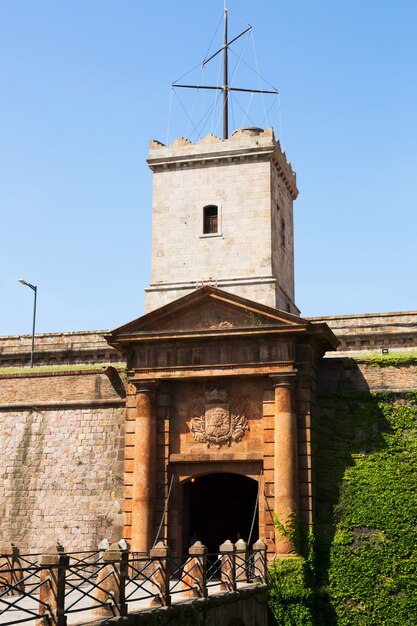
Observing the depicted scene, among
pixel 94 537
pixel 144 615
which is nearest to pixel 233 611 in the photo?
pixel 144 615

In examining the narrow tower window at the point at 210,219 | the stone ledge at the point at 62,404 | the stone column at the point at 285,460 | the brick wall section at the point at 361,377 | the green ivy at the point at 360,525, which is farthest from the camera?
the narrow tower window at the point at 210,219

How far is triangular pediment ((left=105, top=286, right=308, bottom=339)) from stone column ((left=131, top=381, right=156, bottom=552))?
174 centimetres

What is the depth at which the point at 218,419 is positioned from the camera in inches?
963

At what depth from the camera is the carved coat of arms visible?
79.8 ft

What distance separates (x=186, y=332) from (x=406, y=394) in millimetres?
6585

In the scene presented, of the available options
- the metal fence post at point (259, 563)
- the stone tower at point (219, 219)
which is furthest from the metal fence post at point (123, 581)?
the stone tower at point (219, 219)

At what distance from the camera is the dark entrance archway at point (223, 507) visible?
28.2 metres

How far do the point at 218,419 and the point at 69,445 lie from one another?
17.5 feet

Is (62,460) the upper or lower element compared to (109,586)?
upper

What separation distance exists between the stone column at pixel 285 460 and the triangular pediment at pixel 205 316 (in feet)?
Answer: 6.24

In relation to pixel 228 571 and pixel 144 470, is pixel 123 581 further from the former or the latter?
pixel 144 470

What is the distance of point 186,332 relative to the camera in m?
24.7

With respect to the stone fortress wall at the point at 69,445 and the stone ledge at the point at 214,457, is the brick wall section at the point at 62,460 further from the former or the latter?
the stone ledge at the point at 214,457

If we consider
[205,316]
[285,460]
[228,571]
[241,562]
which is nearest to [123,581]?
[228,571]
